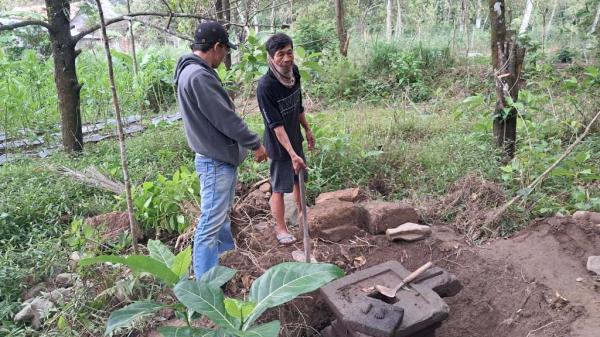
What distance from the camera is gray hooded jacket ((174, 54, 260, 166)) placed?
2.55 m

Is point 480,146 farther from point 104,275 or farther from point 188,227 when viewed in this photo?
point 104,275

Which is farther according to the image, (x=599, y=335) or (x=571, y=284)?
(x=571, y=284)

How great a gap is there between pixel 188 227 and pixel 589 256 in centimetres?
286

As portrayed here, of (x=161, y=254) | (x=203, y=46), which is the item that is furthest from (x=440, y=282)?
(x=203, y=46)

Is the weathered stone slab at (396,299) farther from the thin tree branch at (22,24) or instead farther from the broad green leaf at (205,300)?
the thin tree branch at (22,24)

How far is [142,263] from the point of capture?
178 cm

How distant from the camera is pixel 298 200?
3.55m

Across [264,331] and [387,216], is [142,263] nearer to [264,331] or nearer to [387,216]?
[264,331]

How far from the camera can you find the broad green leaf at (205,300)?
1.65m

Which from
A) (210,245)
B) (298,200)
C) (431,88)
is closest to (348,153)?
(298,200)

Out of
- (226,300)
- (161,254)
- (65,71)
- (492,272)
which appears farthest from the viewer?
(65,71)

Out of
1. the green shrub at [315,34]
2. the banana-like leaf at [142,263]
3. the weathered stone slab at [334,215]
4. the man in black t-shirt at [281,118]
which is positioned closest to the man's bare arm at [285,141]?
the man in black t-shirt at [281,118]

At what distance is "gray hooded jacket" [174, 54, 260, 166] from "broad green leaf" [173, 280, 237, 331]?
1130 mm

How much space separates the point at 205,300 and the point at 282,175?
166 centimetres
